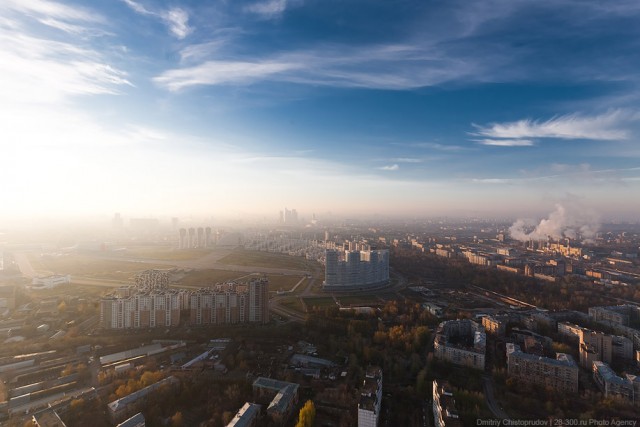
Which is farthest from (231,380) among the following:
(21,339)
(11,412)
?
(21,339)

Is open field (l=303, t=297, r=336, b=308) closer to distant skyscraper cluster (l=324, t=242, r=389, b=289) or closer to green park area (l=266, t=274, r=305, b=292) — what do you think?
distant skyscraper cluster (l=324, t=242, r=389, b=289)

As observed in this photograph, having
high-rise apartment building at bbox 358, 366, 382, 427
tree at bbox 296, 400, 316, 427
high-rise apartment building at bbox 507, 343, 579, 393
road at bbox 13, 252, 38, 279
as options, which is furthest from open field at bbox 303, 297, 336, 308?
road at bbox 13, 252, 38, 279

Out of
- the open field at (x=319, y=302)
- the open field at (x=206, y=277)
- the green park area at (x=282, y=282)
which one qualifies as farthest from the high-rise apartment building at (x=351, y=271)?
the open field at (x=206, y=277)

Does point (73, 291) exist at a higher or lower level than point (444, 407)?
lower

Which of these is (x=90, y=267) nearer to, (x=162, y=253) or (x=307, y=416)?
(x=162, y=253)

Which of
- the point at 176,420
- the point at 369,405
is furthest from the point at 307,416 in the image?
the point at 176,420

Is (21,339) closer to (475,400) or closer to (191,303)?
(191,303)
